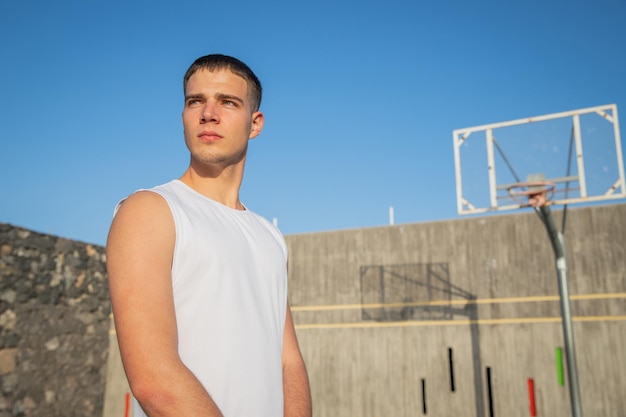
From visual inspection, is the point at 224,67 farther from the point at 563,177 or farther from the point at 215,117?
the point at 563,177

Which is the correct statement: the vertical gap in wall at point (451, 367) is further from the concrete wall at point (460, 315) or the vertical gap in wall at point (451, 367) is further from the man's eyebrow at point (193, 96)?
the man's eyebrow at point (193, 96)

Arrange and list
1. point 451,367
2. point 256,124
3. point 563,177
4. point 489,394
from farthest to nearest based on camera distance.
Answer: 1. point 451,367
2. point 489,394
3. point 563,177
4. point 256,124

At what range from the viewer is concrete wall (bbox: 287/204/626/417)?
845cm

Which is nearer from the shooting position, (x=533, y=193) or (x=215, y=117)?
(x=215, y=117)

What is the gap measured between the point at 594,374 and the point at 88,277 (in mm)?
8585

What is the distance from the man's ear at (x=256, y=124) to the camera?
54.4 inches

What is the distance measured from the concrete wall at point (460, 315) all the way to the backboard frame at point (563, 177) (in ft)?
4.90

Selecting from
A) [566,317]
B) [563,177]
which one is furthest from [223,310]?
[563,177]

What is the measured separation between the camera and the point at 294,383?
128cm

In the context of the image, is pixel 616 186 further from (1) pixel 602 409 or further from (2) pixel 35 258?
(2) pixel 35 258

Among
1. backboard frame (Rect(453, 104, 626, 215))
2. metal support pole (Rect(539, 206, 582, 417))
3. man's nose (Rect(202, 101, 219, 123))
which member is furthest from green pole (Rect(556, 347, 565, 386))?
man's nose (Rect(202, 101, 219, 123))

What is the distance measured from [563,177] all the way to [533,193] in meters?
0.49

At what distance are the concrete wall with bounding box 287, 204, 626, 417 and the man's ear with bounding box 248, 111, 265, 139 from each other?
841 centimetres

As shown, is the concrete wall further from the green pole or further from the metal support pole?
the metal support pole
